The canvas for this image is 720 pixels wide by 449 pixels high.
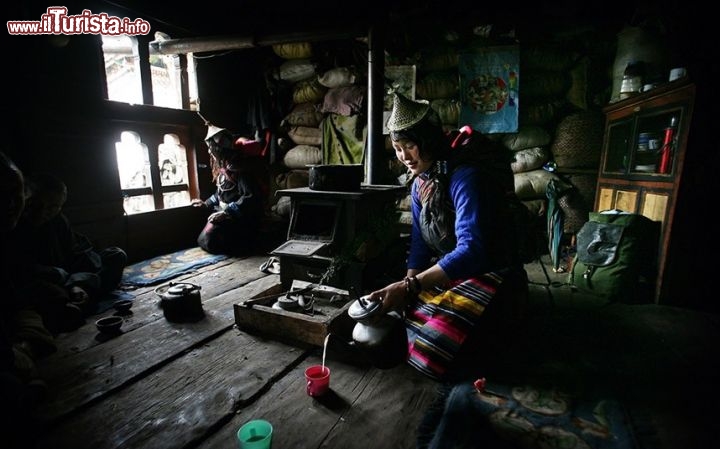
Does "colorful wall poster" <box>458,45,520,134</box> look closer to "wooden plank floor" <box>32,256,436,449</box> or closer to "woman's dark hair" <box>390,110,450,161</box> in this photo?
"woman's dark hair" <box>390,110,450,161</box>

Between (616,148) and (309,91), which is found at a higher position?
(309,91)

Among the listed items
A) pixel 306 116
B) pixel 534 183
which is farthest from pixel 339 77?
pixel 534 183

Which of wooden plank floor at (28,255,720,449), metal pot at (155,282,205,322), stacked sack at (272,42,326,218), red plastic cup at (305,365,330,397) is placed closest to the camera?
wooden plank floor at (28,255,720,449)

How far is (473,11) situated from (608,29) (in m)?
1.88

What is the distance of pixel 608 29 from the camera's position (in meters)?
5.02

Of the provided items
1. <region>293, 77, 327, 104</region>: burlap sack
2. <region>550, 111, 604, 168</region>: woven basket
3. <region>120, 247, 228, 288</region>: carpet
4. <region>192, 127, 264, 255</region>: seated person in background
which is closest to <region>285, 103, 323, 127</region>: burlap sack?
<region>293, 77, 327, 104</region>: burlap sack

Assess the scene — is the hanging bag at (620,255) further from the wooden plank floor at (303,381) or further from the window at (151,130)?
the window at (151,130)

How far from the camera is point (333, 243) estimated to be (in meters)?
3.38

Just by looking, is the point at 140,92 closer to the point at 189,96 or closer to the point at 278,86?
the point at 189,96

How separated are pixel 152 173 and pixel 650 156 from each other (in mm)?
7136

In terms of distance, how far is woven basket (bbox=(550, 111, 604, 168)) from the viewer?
5.29 metres

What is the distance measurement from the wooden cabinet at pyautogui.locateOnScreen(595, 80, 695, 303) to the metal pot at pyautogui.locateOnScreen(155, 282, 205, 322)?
460 centimetres

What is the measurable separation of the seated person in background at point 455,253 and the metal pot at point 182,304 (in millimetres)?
2005

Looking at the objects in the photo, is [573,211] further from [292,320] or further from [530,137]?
[292,320]
